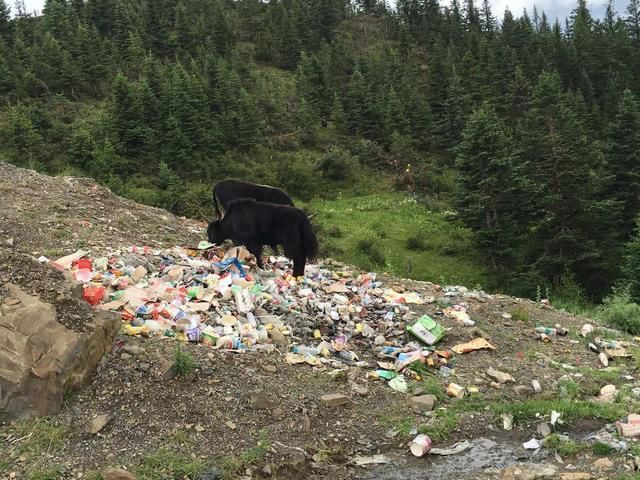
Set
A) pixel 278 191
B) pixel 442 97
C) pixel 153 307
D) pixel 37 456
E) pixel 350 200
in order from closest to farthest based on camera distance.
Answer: pixel 37 456, pixel 153 307, pixel 278 191, pixel 350 200, pixel 442 97

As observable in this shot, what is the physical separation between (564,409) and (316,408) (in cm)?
274

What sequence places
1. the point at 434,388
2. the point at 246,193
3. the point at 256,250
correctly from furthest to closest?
the point at 246,193, the point at 256,250, the point at 434,388

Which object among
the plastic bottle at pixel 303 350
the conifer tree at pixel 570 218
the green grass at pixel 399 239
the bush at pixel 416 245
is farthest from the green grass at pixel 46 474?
the bush at pixel 416 245

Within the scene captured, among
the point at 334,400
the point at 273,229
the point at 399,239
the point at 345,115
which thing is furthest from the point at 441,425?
the point at 345,115

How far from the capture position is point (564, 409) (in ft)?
20.3

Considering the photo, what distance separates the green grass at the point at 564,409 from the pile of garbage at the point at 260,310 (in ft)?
2.13

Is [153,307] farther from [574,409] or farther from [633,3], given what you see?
[633,3]

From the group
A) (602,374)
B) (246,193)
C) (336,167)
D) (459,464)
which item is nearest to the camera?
(459,464)

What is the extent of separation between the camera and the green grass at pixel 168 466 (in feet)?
15.6

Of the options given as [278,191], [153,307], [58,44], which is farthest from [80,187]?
[58,44]

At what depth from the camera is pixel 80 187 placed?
12586mm

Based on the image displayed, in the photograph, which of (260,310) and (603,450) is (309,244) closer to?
(260,310)

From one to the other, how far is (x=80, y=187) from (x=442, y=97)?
36.5 meters

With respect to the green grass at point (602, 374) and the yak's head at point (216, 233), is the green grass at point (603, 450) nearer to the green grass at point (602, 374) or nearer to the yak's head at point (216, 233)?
the green grass at point (602, 374)
